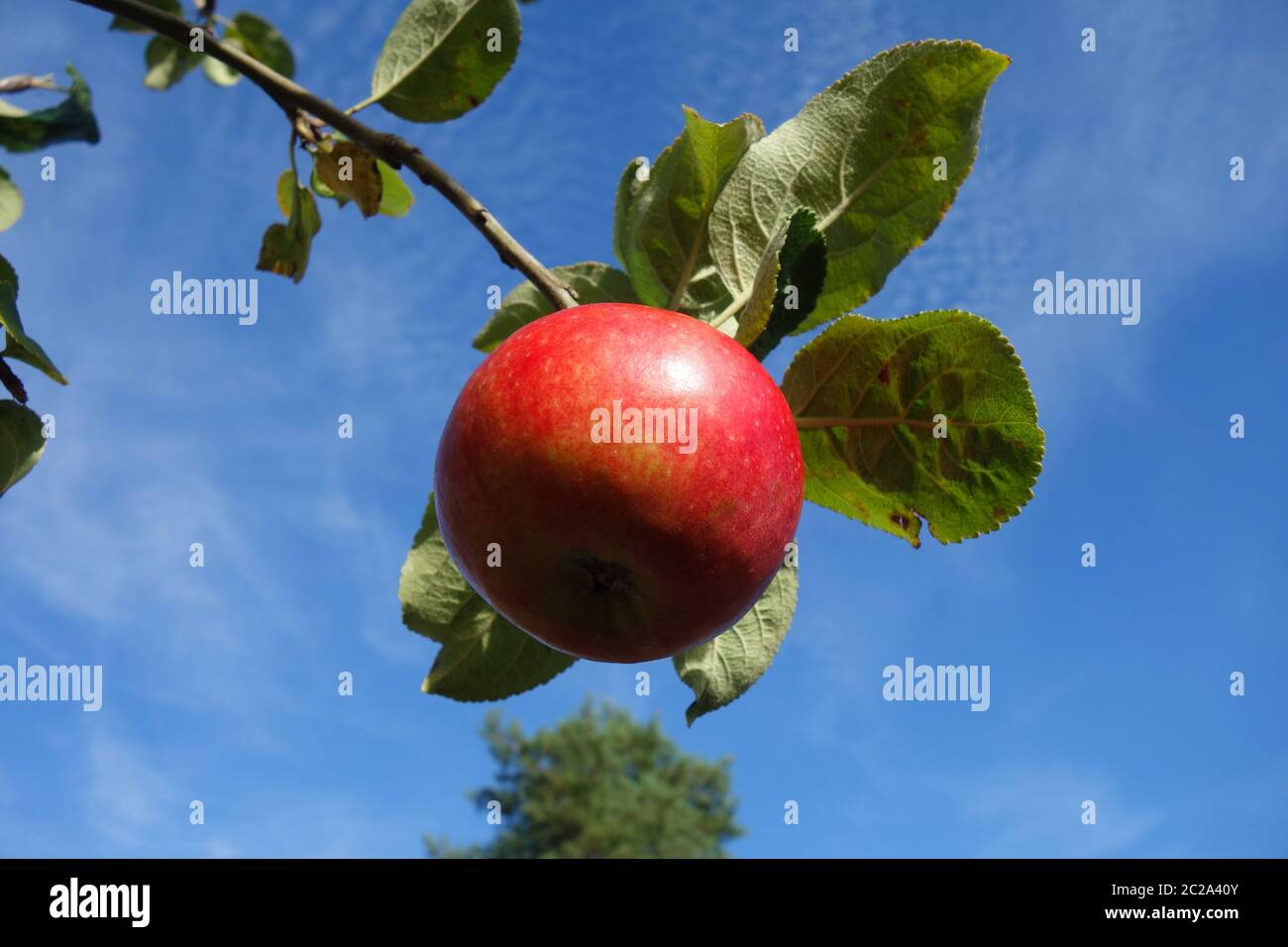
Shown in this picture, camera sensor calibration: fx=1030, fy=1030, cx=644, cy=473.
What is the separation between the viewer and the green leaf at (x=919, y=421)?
3.76 feet

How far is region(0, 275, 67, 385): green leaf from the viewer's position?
1.12 meters

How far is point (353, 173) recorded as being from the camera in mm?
1668

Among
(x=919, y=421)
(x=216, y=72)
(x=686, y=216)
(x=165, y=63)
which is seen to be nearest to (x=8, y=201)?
(x=165, y=63)

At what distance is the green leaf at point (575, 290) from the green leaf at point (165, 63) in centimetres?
177

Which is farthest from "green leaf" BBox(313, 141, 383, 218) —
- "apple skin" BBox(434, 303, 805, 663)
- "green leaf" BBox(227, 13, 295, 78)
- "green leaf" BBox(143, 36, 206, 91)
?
"green leaf" BBox(143, 36, 206, 91)

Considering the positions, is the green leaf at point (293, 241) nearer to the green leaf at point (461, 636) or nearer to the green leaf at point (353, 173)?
the green leaf at point (353, 173)

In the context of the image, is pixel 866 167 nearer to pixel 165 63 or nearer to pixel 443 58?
pixel 443 58

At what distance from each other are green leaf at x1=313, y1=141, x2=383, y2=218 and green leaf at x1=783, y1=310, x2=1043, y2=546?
83 centimetres

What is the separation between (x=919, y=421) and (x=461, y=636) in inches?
27.2

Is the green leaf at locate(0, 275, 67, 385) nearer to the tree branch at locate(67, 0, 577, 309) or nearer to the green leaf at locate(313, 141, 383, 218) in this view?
the tree branch at locate(67, 0, 577, 309)

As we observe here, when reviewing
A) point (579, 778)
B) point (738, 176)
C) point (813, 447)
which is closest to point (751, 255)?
point (738, 176)

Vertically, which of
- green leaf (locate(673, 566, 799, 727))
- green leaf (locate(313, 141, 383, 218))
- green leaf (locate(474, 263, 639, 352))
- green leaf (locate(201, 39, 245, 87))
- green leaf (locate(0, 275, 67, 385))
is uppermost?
green leaf (locate(201, 39, 245, 87))

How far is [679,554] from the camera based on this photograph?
3.34ft

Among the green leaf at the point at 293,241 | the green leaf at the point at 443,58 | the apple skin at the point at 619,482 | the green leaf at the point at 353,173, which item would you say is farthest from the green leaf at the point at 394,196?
the apple skin at the point at 619,482
